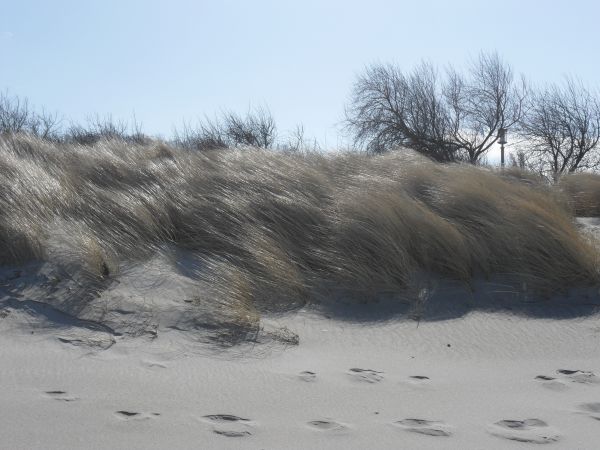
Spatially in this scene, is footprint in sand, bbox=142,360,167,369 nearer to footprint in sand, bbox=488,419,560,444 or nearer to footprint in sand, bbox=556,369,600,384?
footprint in sand, bbox=488,419,560,444

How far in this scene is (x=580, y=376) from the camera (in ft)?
14.4

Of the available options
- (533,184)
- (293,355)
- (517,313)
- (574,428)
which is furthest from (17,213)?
(533,184)

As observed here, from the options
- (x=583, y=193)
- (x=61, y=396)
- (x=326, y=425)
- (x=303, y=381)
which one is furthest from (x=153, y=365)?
(x=583, y=193)

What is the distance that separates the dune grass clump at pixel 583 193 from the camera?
359 inches

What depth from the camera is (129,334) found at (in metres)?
4.65

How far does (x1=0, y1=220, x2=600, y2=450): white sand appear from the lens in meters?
3.33

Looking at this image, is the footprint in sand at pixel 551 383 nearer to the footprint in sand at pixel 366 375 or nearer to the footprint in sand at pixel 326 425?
the footprint in sand at pixel 366 375

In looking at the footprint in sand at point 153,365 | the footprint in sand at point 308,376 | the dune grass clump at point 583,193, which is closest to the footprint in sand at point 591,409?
the footprint in sand at point 308,376

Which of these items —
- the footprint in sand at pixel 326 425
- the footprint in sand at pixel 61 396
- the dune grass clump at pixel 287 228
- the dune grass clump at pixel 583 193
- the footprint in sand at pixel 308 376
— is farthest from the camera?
the dune grass clump at pixel 583 193

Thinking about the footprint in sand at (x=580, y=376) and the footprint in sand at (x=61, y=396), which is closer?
the footprint in sand at (x=61, y=396)

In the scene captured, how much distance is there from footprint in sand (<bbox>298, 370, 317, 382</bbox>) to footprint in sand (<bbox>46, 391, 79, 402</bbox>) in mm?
1233

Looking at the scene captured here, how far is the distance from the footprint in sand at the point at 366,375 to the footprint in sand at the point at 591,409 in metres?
1.08

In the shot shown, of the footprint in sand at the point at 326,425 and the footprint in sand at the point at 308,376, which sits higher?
the footprint in sand at the point at 308,376

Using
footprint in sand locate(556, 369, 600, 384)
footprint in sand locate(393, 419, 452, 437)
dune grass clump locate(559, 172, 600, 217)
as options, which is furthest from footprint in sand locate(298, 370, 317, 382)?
dune grass clump locate(559, 172, 600, 217)
